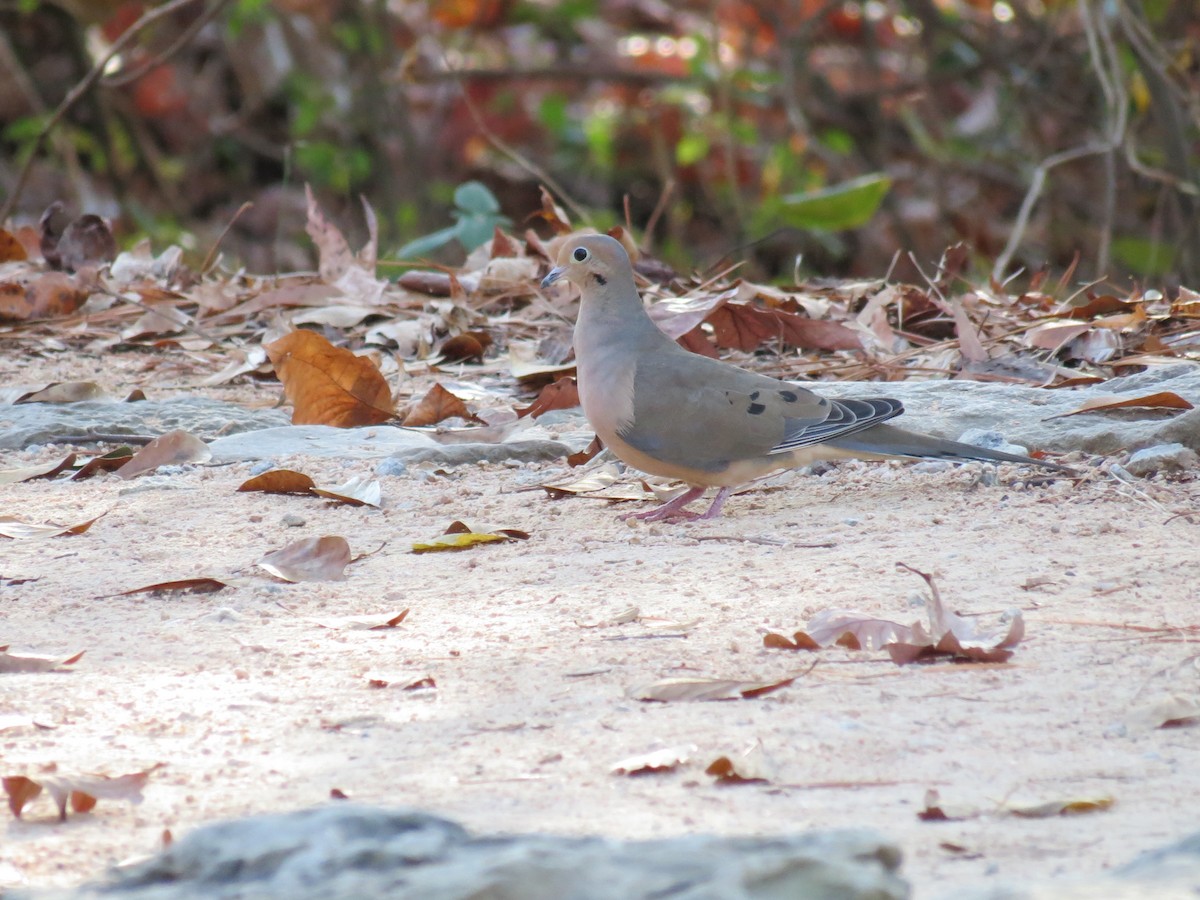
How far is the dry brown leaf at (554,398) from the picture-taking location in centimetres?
440

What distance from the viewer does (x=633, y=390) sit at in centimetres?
361

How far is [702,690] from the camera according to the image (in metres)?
2.27

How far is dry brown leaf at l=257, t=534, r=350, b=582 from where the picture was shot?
3.00m

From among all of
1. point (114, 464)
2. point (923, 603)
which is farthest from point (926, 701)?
point (114, 464)

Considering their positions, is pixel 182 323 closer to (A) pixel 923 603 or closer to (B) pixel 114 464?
(B) pixel 114 464

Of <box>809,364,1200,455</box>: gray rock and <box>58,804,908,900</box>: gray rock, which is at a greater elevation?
<box>58,804,908,900</box>: gray rock

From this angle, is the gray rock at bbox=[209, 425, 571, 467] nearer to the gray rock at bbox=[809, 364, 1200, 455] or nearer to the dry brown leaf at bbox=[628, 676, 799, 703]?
the gray rock at bbox=[809, 364, 1200, 455]

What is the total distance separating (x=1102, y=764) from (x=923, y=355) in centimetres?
286

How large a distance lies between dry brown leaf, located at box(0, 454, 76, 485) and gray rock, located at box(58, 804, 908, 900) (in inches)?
100

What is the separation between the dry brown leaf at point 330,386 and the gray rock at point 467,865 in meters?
2.69

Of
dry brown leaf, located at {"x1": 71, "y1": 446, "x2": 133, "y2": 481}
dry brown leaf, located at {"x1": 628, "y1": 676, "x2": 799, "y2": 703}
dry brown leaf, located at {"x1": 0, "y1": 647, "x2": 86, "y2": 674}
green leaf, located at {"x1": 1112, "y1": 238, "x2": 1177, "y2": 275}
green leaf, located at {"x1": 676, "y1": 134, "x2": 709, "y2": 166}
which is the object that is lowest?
green leaf, located at {"x1": 1112, "y1": 238, "x2": 1177, "y2": 275}

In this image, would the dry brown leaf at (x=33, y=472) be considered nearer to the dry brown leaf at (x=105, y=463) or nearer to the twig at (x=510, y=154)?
the dry brown leaf at (x=105, y=463)

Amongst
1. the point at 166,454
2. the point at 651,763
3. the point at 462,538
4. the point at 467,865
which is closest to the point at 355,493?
the point at 462,538

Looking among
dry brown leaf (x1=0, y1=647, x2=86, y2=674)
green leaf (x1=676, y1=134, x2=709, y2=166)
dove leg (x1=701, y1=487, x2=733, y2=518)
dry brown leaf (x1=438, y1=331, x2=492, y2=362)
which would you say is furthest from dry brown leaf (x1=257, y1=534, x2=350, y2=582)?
green leaf (x1=676, y1=134, x2=709, y2=166)
